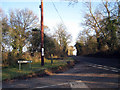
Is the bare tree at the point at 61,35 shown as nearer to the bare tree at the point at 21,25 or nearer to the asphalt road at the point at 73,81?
the bare tree at the point at 21,25

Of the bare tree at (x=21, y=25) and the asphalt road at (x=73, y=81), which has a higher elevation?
the bare tree at (x=21, y=25)

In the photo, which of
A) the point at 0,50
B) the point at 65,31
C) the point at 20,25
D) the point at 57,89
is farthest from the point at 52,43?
the point at 57,89

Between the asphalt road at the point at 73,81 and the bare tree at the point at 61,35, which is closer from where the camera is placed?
the asphalt road at the point at 73,81

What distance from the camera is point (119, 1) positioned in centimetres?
2186

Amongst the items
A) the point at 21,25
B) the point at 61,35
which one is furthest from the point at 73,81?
the point at 61,35

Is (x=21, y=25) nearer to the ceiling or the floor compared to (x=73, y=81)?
nearer to the ceiling

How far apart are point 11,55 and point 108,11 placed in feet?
72.3

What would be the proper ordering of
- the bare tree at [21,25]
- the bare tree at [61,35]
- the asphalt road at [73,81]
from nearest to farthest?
the asphalt road at [73,81]
the bare tree at [21,25]
the bare tree at [61,35]

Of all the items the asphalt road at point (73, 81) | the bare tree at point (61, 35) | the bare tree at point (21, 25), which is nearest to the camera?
the asphalt road at point (73, 81)

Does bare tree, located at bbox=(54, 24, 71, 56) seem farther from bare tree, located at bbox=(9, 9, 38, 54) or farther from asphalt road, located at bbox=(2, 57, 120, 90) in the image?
asphalt road, located at bbox=(2, 57, 120, 90)

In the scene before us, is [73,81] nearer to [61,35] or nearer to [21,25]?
[21,25]

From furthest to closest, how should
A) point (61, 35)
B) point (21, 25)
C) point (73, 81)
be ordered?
1. point (61, 35)
2. point (21, 25)
3. point (73, 81)

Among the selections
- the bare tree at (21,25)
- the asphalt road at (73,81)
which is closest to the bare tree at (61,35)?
the bare tree at (21,25)

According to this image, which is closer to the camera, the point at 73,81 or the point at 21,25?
the point at 73,81
